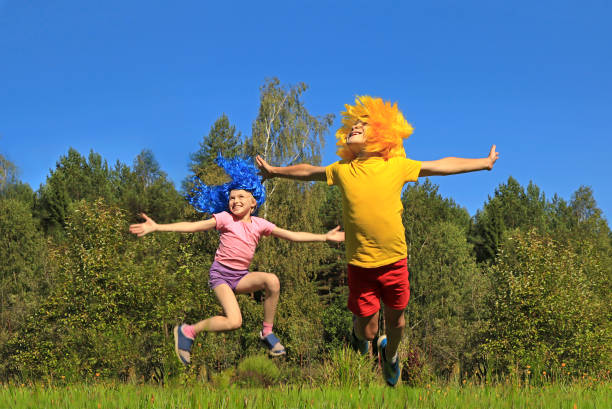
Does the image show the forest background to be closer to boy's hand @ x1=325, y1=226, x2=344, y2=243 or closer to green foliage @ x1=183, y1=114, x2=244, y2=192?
green foliage @ x1=183, y1=114, x2=244, y2=192

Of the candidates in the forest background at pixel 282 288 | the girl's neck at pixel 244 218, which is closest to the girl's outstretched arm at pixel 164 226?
the girl's neck at pixel 244 218

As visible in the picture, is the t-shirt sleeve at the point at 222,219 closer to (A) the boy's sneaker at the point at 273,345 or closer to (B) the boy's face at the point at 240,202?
(B) the boy's face at the point at 240,202

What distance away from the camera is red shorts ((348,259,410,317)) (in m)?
4.86

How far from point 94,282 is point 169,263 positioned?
4.22m

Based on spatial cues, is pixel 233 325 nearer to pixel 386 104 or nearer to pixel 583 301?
pixel 386 104

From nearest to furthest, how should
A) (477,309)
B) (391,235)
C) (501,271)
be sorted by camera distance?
(391,235)
(501,271)
(477,309)

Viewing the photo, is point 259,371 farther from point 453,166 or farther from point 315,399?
point 453,166

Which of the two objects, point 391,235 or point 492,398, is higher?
point 391,235

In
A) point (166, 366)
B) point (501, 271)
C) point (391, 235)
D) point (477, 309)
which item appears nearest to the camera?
point (391, 235)

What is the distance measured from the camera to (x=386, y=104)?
5164 millimetres

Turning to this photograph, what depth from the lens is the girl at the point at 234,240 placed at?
5.50 metres

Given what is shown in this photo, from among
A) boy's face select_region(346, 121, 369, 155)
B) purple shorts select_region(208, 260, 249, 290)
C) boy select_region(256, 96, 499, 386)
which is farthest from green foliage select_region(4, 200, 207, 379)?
boy's face select_region(346, 121, 369, 155)

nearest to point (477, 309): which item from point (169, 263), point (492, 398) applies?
point (169, 263)

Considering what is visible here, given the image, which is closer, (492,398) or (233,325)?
(492,398)
